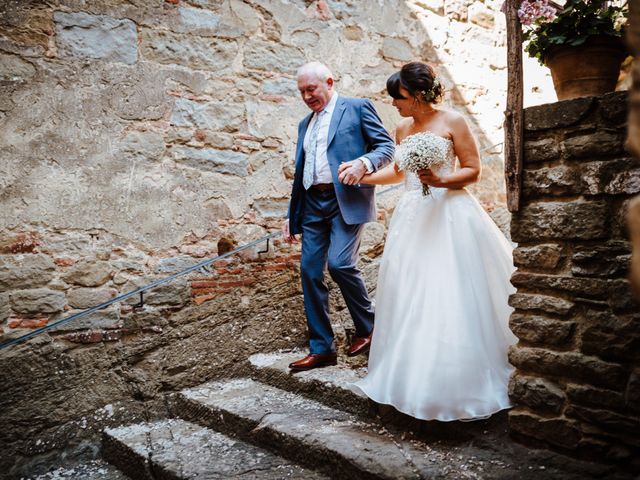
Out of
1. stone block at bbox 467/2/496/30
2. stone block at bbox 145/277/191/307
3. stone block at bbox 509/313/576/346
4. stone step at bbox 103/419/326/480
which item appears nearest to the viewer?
stone block at bbox 509/313/576/346

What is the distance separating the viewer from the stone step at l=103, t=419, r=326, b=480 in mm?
2775

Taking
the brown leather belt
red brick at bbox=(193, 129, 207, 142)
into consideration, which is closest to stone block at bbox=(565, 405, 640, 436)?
the brown leather belt

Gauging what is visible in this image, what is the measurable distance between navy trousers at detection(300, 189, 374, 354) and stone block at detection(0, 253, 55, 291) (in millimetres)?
1606

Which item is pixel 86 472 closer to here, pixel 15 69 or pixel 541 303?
pixel 15 69

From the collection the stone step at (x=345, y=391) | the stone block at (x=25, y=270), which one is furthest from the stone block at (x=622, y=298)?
the stone block at (x=25, y=270)

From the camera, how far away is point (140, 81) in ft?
12.6

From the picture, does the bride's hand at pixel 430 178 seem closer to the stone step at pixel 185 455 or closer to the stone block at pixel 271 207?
the stone step at pixel 185 455

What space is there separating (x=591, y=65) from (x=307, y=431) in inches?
82.1

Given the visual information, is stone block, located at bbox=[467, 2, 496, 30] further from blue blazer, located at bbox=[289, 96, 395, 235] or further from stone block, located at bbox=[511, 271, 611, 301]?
stone block, located at bbox=[511, 271, 611, 301]

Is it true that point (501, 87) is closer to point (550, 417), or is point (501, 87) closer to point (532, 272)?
point (532, 272)

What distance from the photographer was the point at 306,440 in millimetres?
2732

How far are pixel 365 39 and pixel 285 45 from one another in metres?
0.75

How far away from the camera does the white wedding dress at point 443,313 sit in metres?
2.49

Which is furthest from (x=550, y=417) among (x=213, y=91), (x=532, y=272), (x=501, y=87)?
(x=501, y=87)
